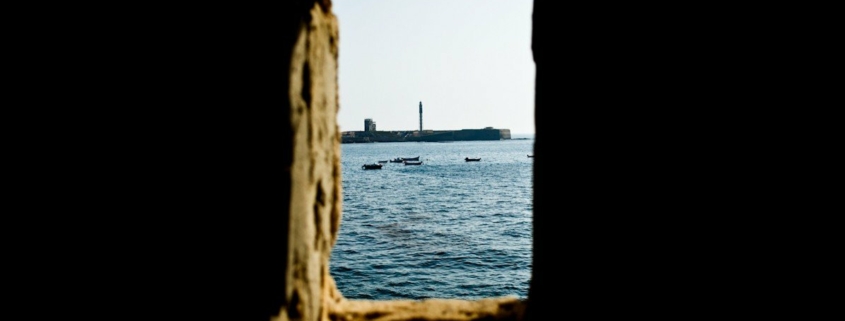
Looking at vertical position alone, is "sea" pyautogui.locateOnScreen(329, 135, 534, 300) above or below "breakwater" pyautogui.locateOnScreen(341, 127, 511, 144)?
below

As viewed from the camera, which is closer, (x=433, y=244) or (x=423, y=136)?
(x=433, y=244)

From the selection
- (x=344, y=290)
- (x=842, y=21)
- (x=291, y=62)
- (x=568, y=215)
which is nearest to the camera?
(x=842, y=21)

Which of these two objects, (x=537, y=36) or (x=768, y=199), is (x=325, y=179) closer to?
(x=537, y=36)

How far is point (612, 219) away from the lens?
7.41ft

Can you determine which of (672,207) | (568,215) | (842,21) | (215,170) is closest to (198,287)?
(215,170)

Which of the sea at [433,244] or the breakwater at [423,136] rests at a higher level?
the breakwater at [423,136]

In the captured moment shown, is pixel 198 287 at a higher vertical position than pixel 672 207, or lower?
lower

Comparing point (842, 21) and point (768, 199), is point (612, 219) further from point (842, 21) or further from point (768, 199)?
point (842, 21)

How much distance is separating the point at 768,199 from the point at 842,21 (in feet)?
2.33

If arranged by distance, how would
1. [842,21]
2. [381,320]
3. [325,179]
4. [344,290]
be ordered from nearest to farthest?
[842,21] → [325,179] → [381,320] → [344,290]

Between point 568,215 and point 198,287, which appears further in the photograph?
point 568,215

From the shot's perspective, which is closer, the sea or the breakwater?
the sea

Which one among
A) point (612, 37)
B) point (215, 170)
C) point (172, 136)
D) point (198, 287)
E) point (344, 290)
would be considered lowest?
point (344, 290)

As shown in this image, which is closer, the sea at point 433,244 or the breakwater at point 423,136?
the sea at point 433,244
